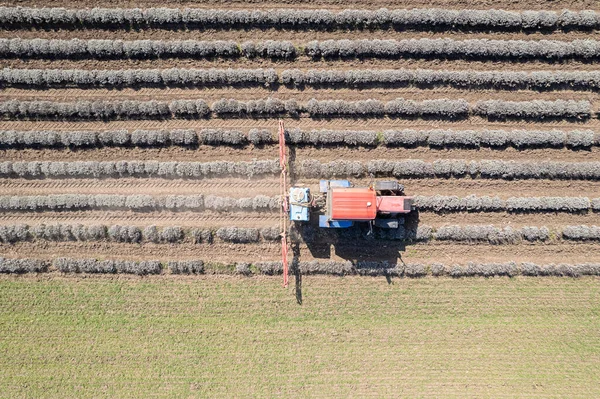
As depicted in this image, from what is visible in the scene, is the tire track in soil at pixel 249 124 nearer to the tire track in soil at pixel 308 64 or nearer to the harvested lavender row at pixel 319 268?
the tire track in soil at pixel 308 64

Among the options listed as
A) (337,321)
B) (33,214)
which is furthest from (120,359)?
(337,321)

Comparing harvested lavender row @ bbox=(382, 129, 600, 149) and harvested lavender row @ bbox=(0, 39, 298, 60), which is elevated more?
harvested lavender row @ bbox=(0, 39, 298, 60)

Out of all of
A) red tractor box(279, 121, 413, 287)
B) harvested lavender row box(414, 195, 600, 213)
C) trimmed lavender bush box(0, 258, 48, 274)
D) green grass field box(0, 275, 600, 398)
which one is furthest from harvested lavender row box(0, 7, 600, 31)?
green grass field box(0, 275, 600, 398)

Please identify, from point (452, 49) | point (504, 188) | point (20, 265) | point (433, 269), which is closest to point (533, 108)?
point (504, 188)

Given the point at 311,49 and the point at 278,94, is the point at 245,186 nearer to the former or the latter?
the point at 278,94

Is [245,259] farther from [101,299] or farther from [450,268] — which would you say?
[450,268]

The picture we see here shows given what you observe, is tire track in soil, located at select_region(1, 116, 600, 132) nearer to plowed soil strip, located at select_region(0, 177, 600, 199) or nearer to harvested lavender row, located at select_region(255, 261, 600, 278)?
plowed soil strip, located at select_region(0, 177, 600, 199)
